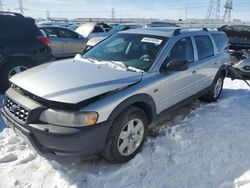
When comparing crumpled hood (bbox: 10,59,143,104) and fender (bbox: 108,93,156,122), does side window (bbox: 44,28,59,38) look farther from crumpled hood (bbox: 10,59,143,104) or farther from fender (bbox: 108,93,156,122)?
fender (bbox: 108,93,156,122)

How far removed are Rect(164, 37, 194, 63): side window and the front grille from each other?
2063 mm

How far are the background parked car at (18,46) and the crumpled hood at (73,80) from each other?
2633 mm

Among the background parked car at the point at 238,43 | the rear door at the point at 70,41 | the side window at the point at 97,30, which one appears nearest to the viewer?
the background parked car at the point at 238,43

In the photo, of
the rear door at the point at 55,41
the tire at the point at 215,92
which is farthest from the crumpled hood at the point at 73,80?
the rear door at the point at 55,41

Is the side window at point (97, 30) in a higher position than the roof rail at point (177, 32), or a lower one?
lower

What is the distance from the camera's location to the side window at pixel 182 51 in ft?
13.2

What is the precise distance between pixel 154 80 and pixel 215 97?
286 cm

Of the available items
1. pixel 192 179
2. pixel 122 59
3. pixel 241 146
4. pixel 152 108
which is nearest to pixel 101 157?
pixel 152 108

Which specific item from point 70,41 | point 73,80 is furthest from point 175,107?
point 70,41

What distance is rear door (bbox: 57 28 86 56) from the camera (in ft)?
35.6

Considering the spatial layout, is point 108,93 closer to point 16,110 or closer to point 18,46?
point 16,110

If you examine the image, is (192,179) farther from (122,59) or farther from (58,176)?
(122,59)

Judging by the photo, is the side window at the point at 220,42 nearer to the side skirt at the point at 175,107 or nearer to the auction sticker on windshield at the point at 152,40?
the side skirt at the point at 175,107

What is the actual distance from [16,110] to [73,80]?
76cm
